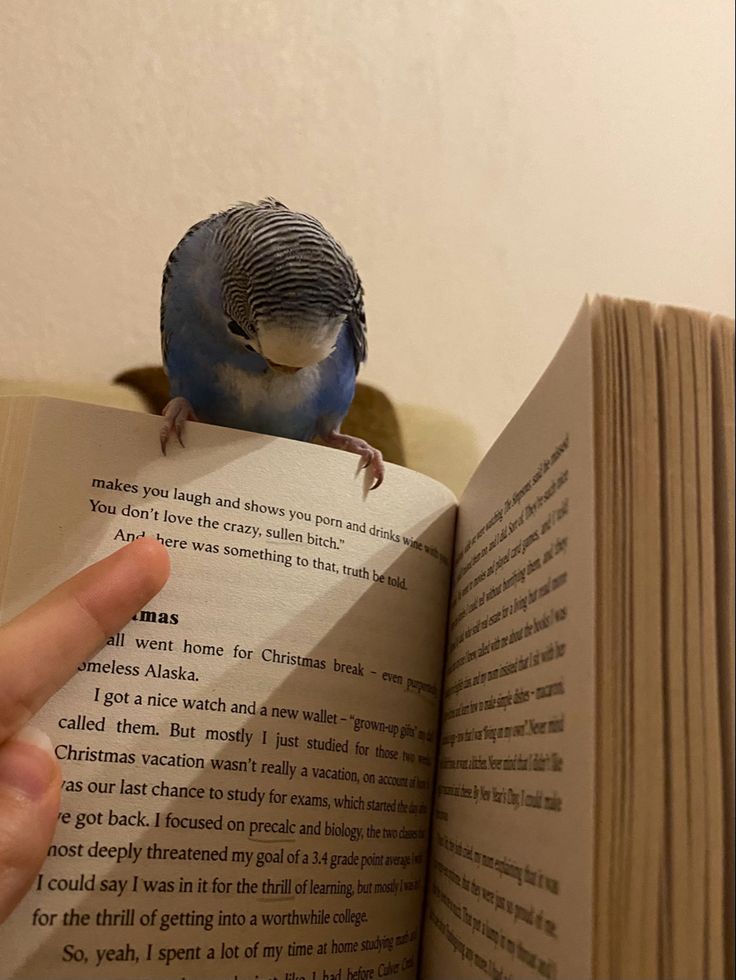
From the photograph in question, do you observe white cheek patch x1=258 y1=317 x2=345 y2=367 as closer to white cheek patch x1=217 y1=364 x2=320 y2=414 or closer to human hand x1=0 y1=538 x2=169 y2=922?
white cheek patch x1=217 y1=364 x2=320 y2=414

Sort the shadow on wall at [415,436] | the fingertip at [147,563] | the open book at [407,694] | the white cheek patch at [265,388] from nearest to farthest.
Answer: the open book at [407,694] < the fingertip at [147,563] < the white cheek patch at [265,388] < the shadow on wall at [415,436]

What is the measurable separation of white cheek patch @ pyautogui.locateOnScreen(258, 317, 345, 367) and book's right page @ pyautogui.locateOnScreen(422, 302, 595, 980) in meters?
0.11

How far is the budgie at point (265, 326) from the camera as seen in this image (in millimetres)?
426

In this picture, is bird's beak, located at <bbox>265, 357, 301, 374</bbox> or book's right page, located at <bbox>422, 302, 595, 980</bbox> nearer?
book's right page, located at <bbox>422, 302, 595, 980</bbox>

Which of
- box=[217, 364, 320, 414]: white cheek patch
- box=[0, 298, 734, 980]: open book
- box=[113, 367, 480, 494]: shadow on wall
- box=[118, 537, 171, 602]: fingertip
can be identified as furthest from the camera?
box=[113, 367, 480, 494]: shadow on wall

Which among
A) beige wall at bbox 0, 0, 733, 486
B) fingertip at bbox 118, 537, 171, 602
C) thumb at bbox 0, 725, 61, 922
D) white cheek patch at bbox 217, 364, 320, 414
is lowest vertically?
thumb at bbox 0, 725, 61, 922

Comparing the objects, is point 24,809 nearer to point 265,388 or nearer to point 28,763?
point 28,763

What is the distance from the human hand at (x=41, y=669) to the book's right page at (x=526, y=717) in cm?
15


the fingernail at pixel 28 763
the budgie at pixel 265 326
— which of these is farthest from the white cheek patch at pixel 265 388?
the fingernail at pixel 28 763

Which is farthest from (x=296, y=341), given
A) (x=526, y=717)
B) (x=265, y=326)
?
(x=526, y=717)

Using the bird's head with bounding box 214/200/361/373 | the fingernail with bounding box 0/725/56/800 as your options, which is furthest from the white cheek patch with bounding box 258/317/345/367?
the fingernail with bounding box 0/725/56/800

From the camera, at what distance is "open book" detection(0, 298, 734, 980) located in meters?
0.24

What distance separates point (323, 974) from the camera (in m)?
0.34

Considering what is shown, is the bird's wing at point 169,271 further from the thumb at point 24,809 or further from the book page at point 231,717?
the thumb at point 24,809
